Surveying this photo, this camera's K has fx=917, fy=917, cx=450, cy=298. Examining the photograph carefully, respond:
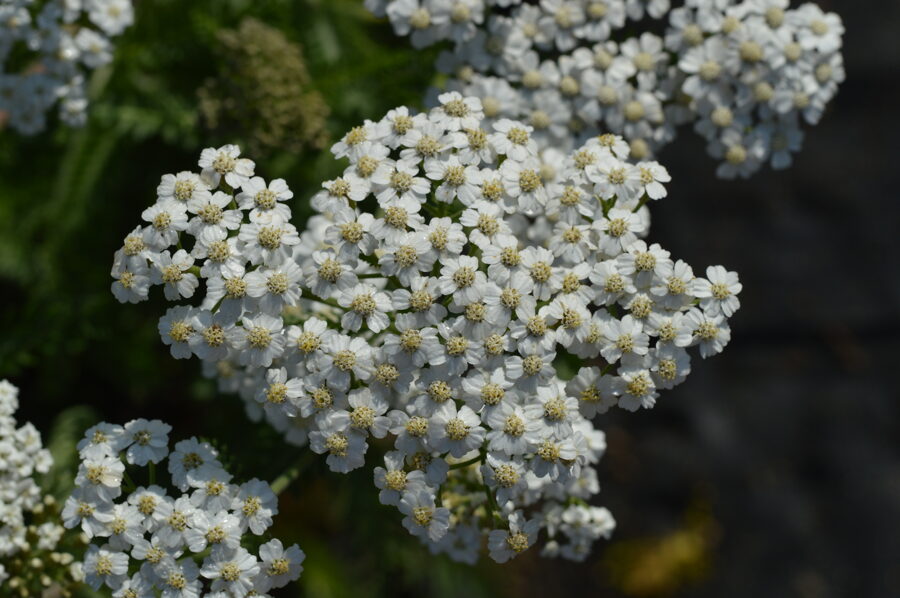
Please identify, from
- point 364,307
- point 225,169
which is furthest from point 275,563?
point 225,169

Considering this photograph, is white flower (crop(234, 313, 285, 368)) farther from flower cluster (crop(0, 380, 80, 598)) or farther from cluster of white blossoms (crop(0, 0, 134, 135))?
cluster of white blossoms (crop(0, 0, 134, 135))

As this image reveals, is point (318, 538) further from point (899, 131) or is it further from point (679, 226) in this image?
point (899, 131)

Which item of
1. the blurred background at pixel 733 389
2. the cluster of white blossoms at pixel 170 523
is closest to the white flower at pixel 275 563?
the cluster of white blossoms at pixel 170 523

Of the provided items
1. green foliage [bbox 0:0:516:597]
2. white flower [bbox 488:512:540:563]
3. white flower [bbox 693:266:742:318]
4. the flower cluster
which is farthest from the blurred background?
white flower [bbox 693:266:742:318]

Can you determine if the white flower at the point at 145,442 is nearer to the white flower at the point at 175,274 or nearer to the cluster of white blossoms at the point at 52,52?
the white flower at the point at 175,274

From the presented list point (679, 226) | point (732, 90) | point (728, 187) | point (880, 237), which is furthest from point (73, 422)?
point (880, 237)
